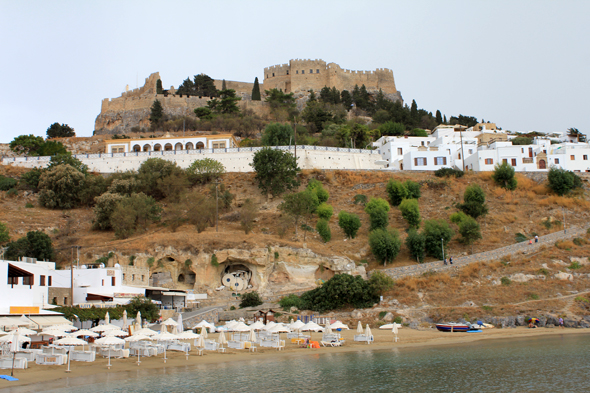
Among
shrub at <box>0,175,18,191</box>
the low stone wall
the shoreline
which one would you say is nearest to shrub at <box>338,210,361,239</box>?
the low stone wall

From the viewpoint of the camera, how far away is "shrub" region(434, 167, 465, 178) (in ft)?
188

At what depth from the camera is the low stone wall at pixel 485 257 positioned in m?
38.6

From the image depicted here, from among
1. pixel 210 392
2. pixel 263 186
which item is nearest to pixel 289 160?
pixel 263 186

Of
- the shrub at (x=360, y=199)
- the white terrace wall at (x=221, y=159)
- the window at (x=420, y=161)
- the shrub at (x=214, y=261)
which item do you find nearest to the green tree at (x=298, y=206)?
the shrub at (x=360, y=199)

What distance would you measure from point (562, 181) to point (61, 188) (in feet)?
170

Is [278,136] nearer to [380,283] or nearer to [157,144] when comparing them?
[157,144]

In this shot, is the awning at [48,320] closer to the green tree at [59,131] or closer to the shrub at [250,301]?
the shrub at [250,301]

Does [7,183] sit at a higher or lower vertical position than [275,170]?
lower

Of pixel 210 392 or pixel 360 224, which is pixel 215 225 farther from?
pixel 210 392

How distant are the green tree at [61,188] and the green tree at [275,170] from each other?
1891cm

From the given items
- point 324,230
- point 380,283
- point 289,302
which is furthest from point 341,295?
point 324,230

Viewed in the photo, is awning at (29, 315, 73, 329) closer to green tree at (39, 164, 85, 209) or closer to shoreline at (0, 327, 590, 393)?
shoreline at (0, 327, 590, 393)

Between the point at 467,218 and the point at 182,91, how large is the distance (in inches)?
2614

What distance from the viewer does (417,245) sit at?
42.5 metres
